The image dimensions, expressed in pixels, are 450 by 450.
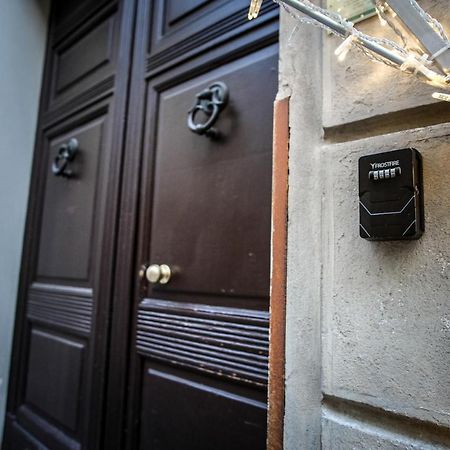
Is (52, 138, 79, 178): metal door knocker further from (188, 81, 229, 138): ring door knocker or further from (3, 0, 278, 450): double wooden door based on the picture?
(188, 81, 229, 138): ring door knocker

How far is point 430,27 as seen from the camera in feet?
1.50

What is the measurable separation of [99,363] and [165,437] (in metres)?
0.36

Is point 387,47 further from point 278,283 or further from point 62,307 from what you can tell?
point 62,307

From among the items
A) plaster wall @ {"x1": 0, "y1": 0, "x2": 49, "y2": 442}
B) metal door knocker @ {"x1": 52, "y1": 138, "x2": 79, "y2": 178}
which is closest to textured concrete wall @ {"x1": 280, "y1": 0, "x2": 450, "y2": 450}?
metal door knocker @ {"x1": 52, "y1": 138, "x2": 79, "y2": 178}

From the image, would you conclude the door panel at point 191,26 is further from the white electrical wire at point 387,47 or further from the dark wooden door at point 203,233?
the white electrical wire at point 387,47

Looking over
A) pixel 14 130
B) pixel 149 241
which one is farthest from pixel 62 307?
pixel 14 130

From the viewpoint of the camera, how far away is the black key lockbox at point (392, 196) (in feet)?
1.70

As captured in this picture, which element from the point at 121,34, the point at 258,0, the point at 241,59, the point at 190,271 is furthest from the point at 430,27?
the point at 121,34

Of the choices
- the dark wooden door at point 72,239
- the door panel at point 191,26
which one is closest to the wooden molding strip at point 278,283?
the door panel at point 191,26

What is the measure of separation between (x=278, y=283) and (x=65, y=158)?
1227 mm

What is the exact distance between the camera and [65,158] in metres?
1.54

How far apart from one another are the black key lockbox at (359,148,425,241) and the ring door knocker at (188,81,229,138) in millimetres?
561

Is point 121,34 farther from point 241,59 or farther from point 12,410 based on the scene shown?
point 12,410

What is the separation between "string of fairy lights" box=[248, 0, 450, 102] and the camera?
1.50 ft
